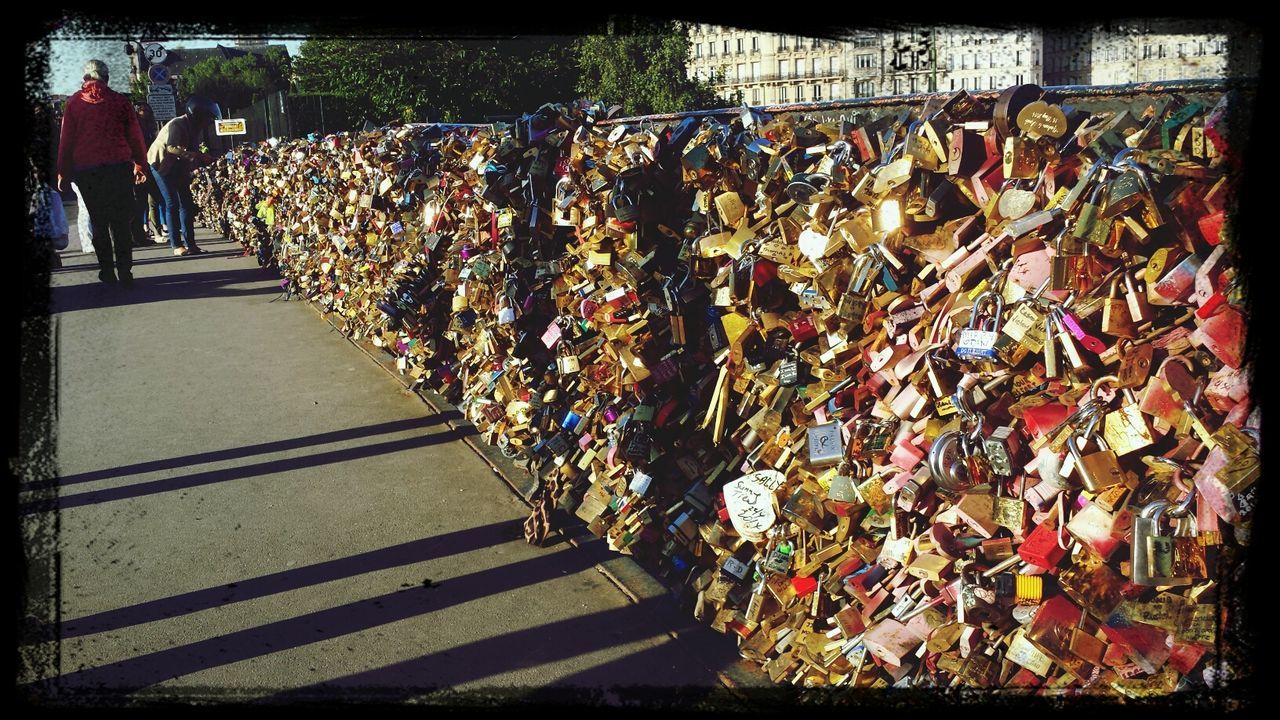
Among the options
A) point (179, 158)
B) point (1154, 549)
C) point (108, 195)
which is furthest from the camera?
point (179, 158)

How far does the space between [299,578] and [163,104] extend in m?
19.0

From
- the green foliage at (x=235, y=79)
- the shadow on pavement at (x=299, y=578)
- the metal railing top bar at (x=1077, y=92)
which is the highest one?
the green foliage at (x=235, y=79)

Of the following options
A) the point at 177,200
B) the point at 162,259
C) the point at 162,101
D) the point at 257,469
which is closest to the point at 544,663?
the point at 257,469

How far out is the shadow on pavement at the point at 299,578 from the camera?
3561 millimetres

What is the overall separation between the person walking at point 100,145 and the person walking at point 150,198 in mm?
6117

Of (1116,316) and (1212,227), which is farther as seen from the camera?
(1116,316)

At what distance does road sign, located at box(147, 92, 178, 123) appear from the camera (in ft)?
62.4

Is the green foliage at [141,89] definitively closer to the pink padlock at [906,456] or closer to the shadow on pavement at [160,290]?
the shadow on pavement at [160,290]

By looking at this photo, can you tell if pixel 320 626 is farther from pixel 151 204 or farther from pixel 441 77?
pixel 441 77

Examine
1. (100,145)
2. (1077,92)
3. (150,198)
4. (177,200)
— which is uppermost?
(100,145)

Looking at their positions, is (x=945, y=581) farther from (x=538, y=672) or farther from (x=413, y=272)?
(x=413, y=272)

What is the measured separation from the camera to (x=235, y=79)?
72.9m

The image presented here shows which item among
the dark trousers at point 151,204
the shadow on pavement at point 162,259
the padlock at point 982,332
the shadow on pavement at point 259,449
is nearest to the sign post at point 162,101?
the dark trousers at point 151,204

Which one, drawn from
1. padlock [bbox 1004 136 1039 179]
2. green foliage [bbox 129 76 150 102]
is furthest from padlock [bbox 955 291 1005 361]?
green foliage [bbox 129 76 150 102]
